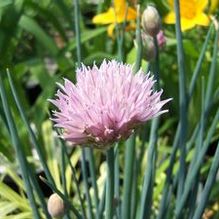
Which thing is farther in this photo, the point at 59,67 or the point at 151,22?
the point at 59,67

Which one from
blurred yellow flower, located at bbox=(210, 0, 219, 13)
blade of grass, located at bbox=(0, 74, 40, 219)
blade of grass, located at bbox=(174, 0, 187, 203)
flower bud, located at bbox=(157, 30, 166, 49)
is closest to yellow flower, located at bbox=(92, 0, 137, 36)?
blurred yellow flower, located at bbox=(210, 0, 219, 13)

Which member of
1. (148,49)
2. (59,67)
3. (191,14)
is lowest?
(59,67)

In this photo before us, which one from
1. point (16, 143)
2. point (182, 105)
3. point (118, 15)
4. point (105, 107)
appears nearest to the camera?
point (105, 107)

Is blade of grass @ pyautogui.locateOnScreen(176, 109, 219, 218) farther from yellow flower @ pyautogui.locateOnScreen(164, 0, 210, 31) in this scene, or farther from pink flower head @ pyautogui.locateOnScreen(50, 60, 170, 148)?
yellow flower @ pyautogui.locateOnScreen(164, 0, 210, 31)

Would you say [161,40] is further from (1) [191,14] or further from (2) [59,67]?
(2) [59,67]

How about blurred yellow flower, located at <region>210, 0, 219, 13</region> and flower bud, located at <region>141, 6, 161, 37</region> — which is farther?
blurred yellow flower, located at <region>210, 0, 219, 13</region>

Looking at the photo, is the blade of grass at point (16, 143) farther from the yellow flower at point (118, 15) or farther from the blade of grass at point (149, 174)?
the yellow flower at point (118, 15)

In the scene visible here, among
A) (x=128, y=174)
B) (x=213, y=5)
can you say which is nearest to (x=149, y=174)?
(x=128, y=174)
